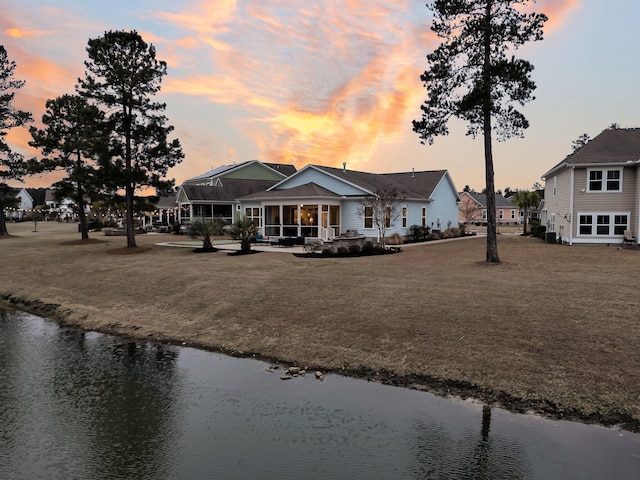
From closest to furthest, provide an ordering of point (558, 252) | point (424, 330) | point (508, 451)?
point (508, 451) → point (424, 330) → point (558, 252)

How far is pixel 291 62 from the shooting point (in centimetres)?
2731

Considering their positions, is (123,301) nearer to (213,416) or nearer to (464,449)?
(213,416)

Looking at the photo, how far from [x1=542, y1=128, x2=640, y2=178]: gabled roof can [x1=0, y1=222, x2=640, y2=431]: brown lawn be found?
563 centimetres

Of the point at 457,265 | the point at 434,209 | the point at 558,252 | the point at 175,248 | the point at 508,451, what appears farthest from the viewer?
the point at 434,209

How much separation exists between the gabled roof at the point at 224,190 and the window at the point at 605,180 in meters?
29.9

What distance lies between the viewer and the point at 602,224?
2472 cm

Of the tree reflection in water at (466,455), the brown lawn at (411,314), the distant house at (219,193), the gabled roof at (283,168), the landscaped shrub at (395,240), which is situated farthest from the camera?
the gabled roof at (283,168)

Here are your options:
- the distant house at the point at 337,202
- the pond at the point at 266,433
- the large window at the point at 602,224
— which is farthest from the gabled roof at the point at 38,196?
the pond at the point at 266,433

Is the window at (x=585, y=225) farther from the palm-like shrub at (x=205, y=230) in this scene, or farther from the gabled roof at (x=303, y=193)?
the palm-like shrub at (x=205, y=230)

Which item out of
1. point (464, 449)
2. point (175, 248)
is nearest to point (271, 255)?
point (175, 248)

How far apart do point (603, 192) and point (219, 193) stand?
35138 millimetres

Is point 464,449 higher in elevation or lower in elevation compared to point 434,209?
lower

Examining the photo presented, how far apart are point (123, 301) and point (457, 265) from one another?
13737 mm

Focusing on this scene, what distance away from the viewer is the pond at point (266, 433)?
560cm
